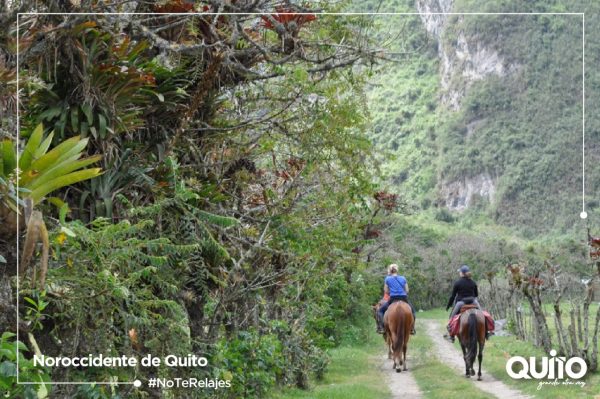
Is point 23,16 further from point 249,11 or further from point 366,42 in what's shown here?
point 366,42

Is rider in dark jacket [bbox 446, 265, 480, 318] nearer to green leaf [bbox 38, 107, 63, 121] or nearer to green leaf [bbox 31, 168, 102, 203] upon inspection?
green leaf [bbox 38, 107, 63, 121]

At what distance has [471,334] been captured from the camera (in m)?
12.0

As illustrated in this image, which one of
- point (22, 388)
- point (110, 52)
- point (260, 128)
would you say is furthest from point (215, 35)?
point (22, 388)

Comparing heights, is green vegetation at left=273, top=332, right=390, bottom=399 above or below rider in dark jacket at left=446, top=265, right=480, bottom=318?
below

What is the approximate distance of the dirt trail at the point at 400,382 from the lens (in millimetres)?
10841

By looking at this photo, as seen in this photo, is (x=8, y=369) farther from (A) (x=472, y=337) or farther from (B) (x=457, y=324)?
(B) (x=457, y=324)

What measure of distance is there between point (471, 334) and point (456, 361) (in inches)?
60.1

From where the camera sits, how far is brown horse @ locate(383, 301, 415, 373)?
13.5 metres

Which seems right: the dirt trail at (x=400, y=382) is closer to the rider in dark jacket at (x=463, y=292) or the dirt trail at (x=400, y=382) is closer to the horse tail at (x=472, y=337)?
the horse tail at (x=472, y=337)

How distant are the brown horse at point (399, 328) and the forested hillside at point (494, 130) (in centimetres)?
228

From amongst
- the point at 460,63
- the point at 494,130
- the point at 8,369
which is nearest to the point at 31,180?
the point at 8,369

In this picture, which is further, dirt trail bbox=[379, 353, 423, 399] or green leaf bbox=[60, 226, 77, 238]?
dirt trail bbox=[379, 353, 423, 399]

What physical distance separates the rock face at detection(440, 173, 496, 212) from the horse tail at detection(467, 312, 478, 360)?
19.2ft

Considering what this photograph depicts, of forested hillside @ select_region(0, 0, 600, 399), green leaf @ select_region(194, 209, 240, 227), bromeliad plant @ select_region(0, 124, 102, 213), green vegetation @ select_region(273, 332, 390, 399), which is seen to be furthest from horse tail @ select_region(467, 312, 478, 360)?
bromeliad plant @ select_region(0, 124, 102, 213)
